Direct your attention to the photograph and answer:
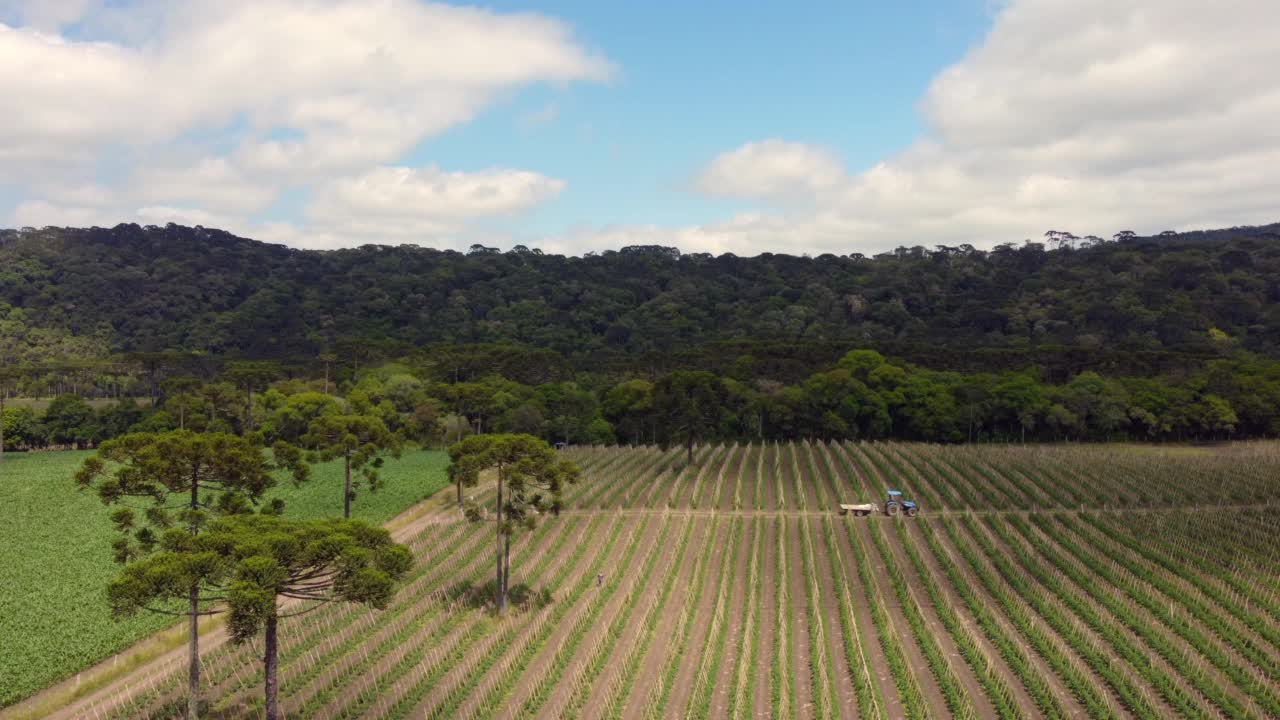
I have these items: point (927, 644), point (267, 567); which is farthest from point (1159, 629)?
point (267, 567)

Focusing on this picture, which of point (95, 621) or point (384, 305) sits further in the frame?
point (384, 305)

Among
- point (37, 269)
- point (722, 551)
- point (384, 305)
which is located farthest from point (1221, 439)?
point (37, 269)

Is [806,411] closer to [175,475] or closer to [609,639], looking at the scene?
[609,639]

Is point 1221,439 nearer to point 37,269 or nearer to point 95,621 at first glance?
point 95,621

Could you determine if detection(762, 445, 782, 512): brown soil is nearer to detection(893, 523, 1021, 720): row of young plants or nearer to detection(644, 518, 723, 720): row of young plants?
detection(644, 518, 723, 720): row of young plants

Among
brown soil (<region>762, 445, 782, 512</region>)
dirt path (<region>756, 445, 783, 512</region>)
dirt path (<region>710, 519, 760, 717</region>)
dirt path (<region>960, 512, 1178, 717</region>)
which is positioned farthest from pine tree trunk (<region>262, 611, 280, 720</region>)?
brown soil (<region>762, 445, 782, 512</region>)

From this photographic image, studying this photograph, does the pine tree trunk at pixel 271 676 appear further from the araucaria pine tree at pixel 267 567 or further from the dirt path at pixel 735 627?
the dirt path at pixel 735 627

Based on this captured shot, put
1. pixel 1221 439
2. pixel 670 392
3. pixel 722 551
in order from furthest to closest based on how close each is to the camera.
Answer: pixel 1221 439
pixel 670 392
pixel 722 551
